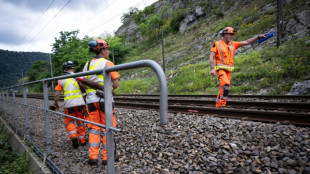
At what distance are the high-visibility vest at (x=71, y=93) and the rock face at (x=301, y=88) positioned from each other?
732 cm

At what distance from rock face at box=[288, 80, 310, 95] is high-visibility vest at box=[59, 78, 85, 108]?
288 inches

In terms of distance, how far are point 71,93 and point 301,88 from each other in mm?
7645

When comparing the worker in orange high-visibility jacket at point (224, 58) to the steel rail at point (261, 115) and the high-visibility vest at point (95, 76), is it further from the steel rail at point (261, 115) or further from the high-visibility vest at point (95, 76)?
the high-visibility vest at point (95, 76)

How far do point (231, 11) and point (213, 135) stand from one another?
28599mm

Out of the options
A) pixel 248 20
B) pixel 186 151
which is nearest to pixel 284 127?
pixel 186 151

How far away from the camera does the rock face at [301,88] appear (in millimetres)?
6772

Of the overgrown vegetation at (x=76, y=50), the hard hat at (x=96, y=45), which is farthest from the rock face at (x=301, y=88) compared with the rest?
the overgrown vegetation at (x=76, y=50)

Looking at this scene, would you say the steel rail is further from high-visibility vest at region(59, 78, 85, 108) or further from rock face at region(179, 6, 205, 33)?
rock face at region(179, 6, 205, 33)

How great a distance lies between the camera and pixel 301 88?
22.7ft

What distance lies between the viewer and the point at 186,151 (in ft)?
10.1

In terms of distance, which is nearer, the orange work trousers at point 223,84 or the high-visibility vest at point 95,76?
the high-visibility vest at point 95,76

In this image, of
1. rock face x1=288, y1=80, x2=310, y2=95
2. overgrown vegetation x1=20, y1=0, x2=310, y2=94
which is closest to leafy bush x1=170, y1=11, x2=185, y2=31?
overgrown vegetation x1=20, y1=0, x2=310, y2=94

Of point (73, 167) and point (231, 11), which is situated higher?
point (231, 11)

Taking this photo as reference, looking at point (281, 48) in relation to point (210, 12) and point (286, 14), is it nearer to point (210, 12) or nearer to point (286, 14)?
point (286, 14)
